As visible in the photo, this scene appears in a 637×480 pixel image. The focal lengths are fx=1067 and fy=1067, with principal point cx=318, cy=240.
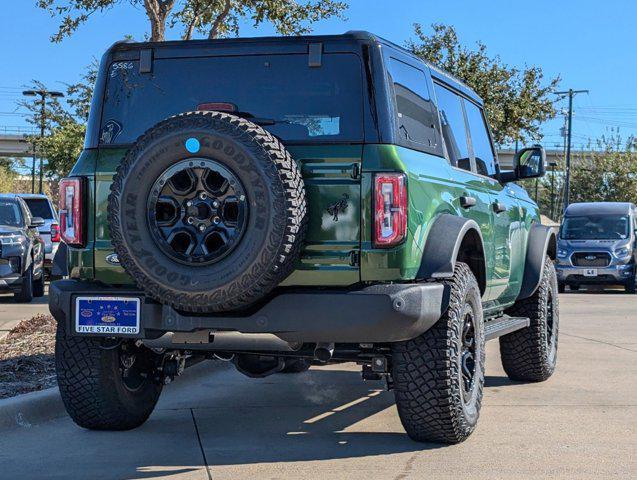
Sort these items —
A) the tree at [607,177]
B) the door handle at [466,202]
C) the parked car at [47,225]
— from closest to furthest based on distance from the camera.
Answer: the door handle at [466,202]
the parked car at [47,225]
the tree at [607,177]

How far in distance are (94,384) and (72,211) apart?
3.19 feet

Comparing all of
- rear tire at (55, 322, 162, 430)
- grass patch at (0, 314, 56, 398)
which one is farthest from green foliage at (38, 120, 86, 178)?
rear tire at (55, 322, 162, 430)

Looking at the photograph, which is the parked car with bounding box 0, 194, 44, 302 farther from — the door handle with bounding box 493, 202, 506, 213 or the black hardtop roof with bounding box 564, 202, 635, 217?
the black hardtop roof with bounding box 564, 202, 635, 217

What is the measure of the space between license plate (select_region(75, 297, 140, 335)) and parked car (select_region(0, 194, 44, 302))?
10.6 meters

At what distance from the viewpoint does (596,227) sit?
2448 centimetres

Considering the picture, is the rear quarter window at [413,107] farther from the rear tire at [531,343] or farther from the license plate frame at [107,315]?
the rear tire at [531,343]

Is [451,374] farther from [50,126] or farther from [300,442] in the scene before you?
[50,126]

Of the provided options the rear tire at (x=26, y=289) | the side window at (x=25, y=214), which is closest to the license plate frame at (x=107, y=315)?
the rear tire at (x=26, y=289)

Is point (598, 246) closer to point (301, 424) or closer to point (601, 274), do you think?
point (601, 274)

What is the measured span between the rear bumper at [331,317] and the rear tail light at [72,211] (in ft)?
2.20

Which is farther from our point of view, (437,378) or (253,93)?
(253,93)

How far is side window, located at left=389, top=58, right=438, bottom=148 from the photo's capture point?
565 centimetres

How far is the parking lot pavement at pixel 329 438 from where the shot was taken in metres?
5.27

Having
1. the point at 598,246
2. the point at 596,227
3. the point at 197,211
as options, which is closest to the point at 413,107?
the point at 197,211
